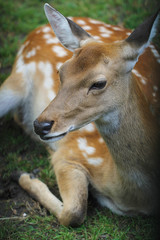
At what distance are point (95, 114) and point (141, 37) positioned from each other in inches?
24.2

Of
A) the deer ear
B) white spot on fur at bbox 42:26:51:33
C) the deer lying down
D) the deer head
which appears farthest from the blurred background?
the deer head

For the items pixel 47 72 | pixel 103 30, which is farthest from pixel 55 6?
pixel 47 72

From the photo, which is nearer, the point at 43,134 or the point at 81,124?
the point at 43,134

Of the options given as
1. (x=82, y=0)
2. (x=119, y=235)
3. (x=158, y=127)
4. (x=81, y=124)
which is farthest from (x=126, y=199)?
(x=82, y=0)

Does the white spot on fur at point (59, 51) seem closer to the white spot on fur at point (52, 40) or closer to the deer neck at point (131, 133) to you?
the white spot on fur at point (52, 40)

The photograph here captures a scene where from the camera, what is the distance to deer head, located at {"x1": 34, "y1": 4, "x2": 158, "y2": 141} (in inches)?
96.3

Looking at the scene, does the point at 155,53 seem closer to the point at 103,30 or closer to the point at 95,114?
the point at 103,30

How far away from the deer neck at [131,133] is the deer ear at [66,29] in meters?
0.58

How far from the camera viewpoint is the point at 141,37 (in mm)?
2518

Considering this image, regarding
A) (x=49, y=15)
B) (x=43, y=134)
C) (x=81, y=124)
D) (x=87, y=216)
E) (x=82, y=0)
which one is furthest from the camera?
(x=82, y=0)

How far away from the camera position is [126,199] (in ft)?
10.0

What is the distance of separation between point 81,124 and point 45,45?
189cm

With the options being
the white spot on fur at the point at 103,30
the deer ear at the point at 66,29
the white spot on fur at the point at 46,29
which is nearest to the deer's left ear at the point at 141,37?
the deer ear at the point at 66,29

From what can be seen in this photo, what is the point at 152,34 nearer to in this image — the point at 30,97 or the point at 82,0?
the point at 30,97
